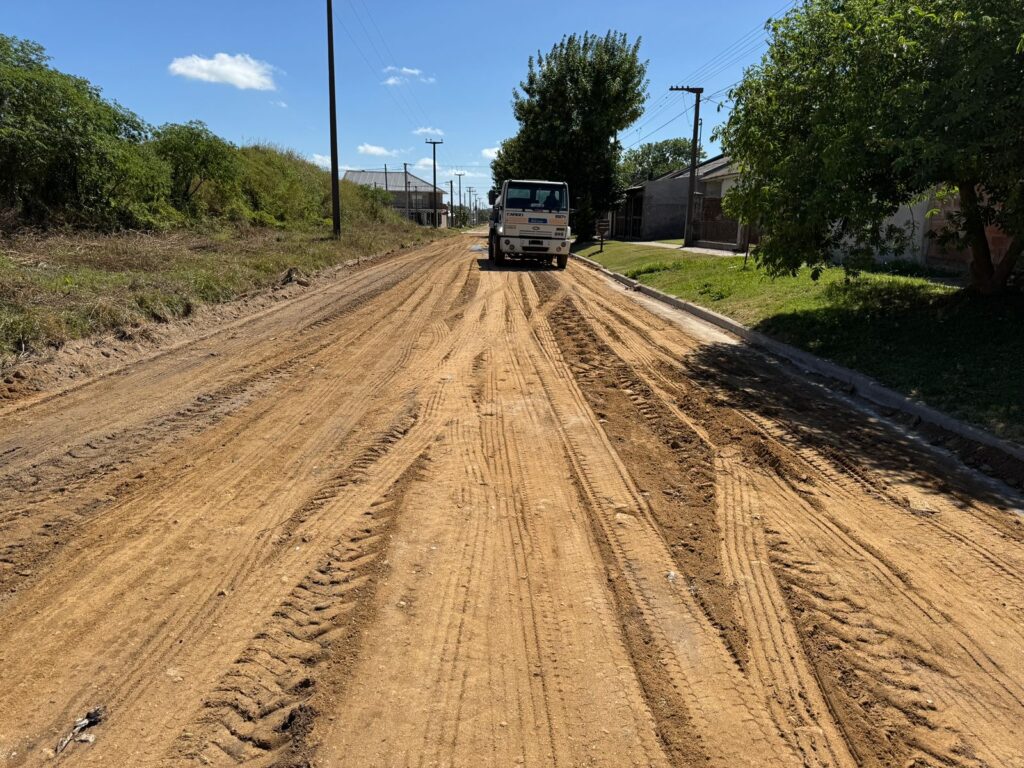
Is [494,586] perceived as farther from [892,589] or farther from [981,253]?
[981,253]

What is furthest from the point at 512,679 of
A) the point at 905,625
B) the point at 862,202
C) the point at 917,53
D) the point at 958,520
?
the point at 917,53

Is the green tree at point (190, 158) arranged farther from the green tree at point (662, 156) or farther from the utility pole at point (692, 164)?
the green tree at point (662, 156)

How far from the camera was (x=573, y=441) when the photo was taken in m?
5.59

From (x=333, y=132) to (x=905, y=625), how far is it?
27849 mm

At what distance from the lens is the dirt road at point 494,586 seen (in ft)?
8.21

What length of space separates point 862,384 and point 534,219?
51.5 ft

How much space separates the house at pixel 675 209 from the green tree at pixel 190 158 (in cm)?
2121

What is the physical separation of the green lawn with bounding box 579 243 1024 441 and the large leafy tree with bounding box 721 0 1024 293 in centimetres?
102

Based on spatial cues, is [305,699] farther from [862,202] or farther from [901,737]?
[862,202]

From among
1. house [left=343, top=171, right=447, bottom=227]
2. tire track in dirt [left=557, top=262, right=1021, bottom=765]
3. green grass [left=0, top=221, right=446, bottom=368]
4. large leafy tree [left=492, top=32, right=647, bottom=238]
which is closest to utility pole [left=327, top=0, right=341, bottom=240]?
green grass [left=0, top=221, right=446, bottom=368]

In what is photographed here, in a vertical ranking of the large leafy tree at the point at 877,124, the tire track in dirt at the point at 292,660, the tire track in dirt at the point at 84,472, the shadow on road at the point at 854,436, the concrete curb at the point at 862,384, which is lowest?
the tire track in dirt at the point at 292,660

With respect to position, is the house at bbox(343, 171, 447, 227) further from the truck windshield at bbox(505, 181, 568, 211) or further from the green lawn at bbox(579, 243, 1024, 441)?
the green lawn at bbox(579, 243, 1024, 441)

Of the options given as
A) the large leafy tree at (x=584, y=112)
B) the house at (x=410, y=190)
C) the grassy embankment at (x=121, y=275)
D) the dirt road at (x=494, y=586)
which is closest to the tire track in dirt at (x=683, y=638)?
the dirt road at (x=494, y=586)

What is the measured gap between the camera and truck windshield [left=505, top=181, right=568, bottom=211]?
71.6ft
